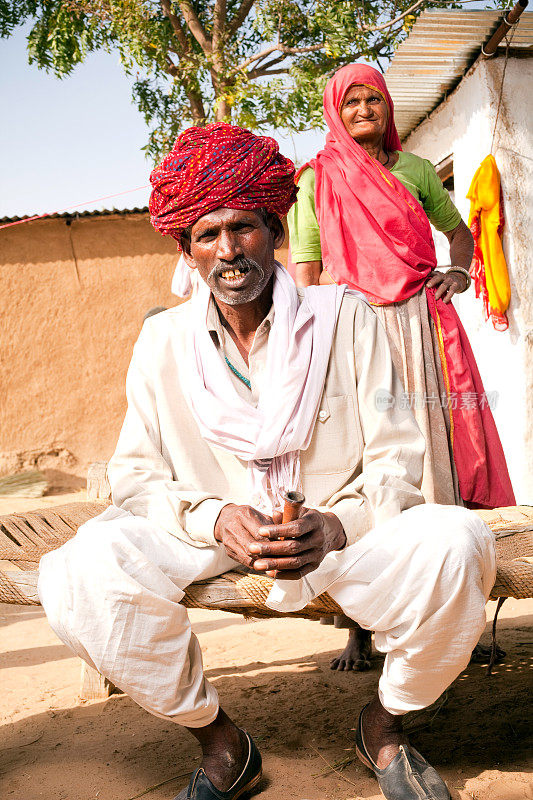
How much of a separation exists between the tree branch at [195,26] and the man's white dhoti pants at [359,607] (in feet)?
36.6

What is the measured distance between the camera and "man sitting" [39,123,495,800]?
207 centimetres

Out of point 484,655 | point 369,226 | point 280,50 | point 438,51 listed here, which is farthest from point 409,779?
point 280,50

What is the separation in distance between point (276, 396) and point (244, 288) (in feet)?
1.19

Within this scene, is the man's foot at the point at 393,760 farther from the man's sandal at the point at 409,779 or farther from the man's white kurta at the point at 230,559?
the man's white kurta at the point at 230,559

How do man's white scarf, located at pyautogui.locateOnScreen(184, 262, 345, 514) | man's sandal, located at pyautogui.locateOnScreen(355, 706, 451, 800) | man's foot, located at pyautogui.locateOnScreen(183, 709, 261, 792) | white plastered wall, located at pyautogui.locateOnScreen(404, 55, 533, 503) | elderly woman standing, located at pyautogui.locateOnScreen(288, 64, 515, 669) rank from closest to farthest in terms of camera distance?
man's sandal, located at pyautogui.locateOnScreen(355, 706, 451, 800) → man's foot, located at pyautogui.locateOnScreen(183, 709, 261, 792) → man's white scarf, located at pyautogui.locateOnScreen(184, 262, 345, 514) → elderly woman standing, located at pyautogui.locateOnScreen(288, 64, 515, 669) → white plastered wall, located at pyautogui.locateOnScreen(404, 55, 533, 503)

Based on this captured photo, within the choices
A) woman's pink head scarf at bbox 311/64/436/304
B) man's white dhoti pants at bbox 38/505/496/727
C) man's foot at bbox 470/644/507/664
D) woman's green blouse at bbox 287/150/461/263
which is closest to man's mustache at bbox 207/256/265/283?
man's white dhoti pants at bbox 38/505/496/727

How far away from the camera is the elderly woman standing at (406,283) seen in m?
3.36

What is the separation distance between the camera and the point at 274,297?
2.56 meters

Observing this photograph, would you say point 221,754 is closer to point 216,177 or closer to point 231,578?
point 231,578

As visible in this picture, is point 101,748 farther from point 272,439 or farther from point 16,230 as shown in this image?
point 16,230

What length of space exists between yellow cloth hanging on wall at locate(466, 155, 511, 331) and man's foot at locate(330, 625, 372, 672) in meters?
3.15

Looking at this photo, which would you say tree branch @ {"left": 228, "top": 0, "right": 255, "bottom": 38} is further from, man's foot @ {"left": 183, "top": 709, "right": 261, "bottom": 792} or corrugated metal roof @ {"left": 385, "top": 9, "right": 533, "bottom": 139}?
man's foot @ {"left": 183, "top": 709, "right": 261, "bottom": 792}

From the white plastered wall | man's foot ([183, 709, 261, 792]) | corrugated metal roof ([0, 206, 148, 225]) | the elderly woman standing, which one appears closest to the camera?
man's foot ([183, 709, 261, 792])

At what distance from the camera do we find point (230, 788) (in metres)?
2.29
